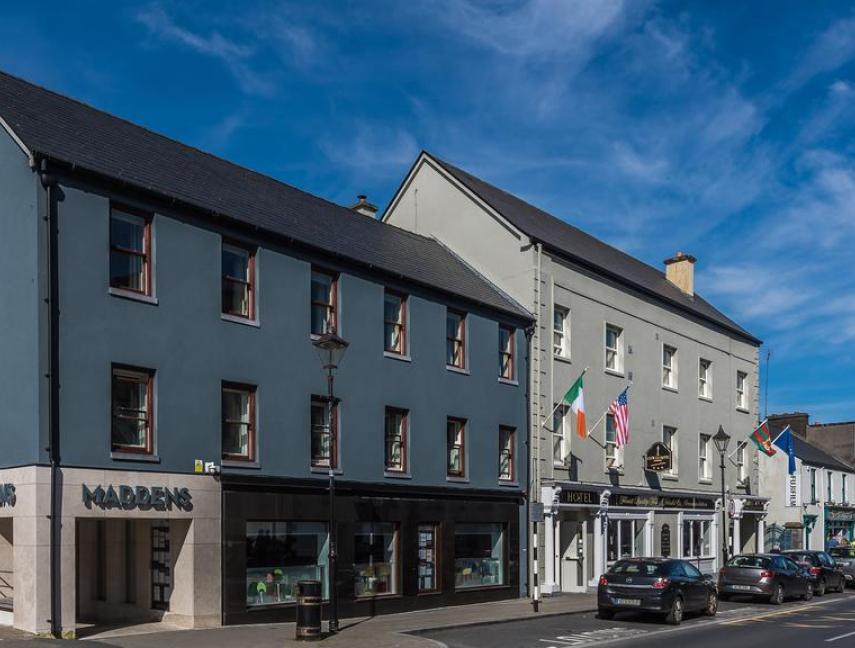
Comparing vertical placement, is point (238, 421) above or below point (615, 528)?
above

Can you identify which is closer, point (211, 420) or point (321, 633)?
point (321, 633)

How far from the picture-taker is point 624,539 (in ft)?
113

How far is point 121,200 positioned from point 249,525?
721cm

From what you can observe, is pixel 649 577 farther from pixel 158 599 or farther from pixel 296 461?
pixel 158 599

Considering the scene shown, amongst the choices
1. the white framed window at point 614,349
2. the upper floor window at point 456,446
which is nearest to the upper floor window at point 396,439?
the upper floor window at point 456,446

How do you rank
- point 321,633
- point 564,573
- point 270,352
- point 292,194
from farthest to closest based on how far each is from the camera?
1. point 564,573
2. point 292,194
3. point 270,352
4. point 321,633

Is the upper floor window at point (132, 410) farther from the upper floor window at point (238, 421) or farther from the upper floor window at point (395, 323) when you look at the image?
the upper floor window at point (395, 323)

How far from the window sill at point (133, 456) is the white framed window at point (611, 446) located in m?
18.2

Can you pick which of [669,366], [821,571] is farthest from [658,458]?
[821,571]

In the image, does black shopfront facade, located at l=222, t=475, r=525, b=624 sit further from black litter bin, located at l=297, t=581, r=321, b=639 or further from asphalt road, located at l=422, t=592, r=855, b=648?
asphalt road, located at l=422, t=592, r=855, b=648

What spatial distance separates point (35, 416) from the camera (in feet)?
58.0

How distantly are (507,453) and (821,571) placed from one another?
41.2ft

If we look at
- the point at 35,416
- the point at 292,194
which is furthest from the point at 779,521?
the point at 35,416

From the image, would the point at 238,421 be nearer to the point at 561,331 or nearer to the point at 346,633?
the point at 346,633
